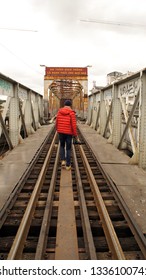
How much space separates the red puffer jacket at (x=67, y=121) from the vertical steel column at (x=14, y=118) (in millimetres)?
3811

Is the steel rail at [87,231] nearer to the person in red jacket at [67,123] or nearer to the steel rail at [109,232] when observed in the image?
the steel rail at [109,232]

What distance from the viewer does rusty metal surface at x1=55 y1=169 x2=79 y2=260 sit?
256 cm

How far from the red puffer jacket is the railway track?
5.09ft

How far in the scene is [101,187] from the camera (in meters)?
4.61

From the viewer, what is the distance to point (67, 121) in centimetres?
576

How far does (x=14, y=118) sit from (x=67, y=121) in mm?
4045

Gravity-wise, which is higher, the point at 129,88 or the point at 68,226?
the point at 129,88

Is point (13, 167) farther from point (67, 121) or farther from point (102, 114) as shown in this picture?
point (102, 114)

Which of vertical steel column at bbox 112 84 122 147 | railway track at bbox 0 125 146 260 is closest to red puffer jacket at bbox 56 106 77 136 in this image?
railway track at bbox 0 125 146 260

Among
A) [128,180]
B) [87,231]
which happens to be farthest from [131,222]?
[128,180]

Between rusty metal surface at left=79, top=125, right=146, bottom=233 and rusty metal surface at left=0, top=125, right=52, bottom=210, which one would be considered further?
rusty metal surface at left=0, top=125, right=52, bottom=210

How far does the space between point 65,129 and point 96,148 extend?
3.22 m

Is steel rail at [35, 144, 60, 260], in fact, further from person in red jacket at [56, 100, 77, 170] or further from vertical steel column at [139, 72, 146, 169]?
vertical steel column at [139, 72, 146, 169]
